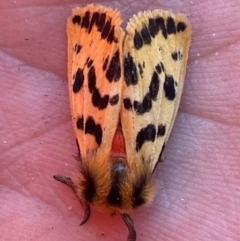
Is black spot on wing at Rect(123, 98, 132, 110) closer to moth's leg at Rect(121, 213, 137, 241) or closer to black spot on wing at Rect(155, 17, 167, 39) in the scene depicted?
black spot on wing at Rect(155, 17, 167, 39)

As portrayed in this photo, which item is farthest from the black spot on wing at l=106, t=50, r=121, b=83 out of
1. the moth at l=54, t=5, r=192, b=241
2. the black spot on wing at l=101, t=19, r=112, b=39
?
the black spot on wing at l=101, t=19, r=112, b=39

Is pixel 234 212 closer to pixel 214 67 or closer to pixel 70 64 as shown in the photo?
pixel 214 67

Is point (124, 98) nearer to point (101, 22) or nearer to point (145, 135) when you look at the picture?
point (145, 135)

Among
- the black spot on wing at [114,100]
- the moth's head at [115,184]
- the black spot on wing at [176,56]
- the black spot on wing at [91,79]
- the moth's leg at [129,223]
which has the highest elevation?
the black spot on wing at [176,56]

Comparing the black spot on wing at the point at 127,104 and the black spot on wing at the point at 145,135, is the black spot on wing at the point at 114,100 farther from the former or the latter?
the black spot on wing at the point at 145,135

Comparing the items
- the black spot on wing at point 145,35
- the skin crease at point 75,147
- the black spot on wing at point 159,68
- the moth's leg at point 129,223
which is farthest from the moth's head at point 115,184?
the black spot on wing at point 145,35

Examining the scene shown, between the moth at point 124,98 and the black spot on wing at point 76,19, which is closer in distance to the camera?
the moth at point 124,98

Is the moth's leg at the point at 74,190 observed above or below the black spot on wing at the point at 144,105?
below
